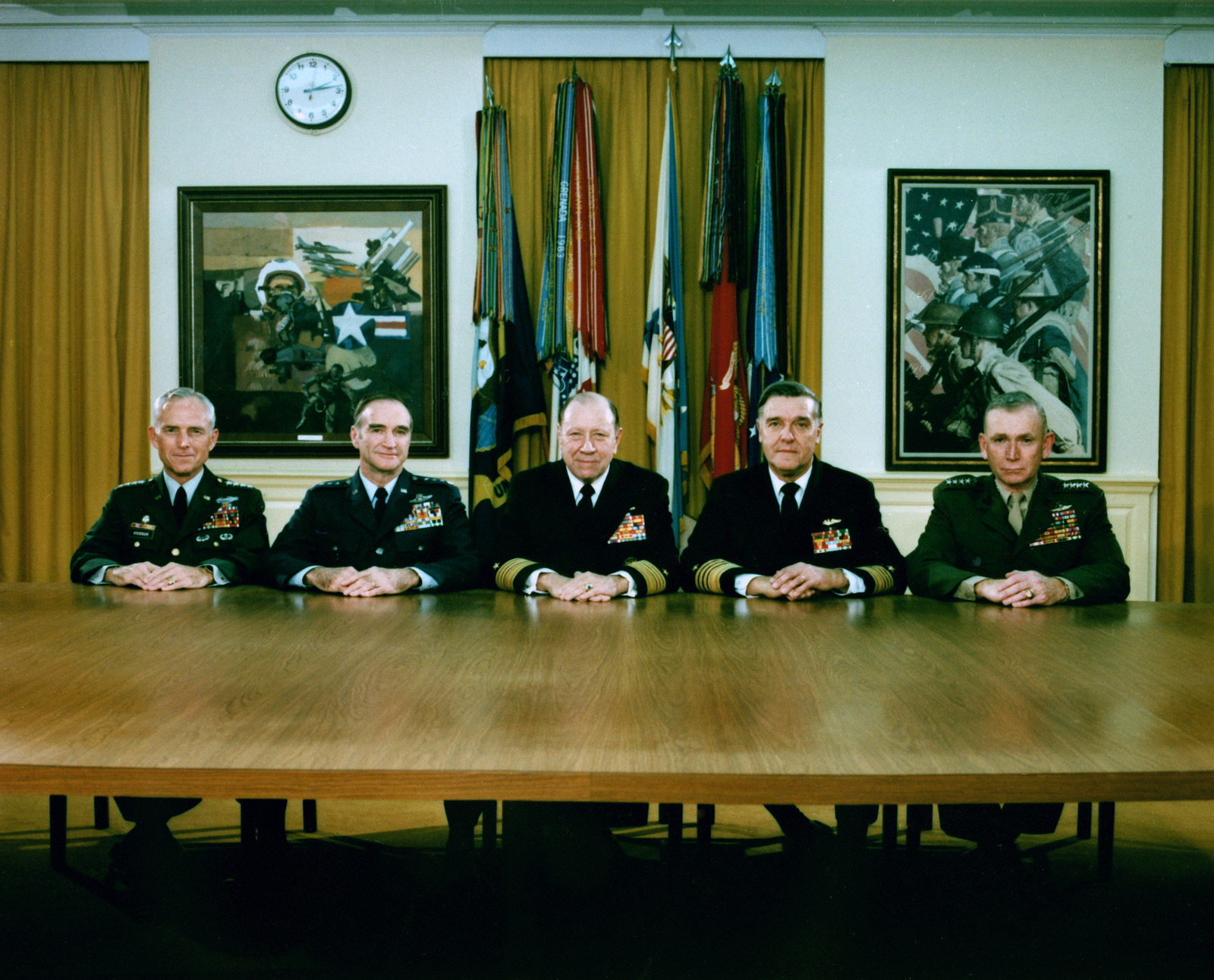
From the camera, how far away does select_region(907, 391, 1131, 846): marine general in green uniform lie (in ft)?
7.97

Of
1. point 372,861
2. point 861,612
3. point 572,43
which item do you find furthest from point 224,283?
point 861,612

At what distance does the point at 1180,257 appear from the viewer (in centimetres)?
443

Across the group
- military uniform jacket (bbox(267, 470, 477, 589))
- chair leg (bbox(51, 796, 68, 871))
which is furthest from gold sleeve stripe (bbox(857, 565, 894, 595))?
chair leg (bbox(51, 796, 68, 871))

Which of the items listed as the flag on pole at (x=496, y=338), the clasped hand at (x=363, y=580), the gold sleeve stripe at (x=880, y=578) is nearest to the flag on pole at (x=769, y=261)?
the flag on pole at (x=496, y=338)

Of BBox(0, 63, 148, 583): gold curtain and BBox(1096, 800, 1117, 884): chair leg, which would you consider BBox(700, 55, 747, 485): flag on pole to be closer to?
BBox(1096, 800, 1117, 884): chair leg

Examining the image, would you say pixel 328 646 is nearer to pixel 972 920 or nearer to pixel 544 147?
pixel 972 920

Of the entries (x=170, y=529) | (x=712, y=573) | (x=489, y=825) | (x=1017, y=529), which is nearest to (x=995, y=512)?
(x=1017, y=529)

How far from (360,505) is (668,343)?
6.53 feet

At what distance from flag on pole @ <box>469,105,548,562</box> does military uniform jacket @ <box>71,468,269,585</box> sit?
1493 mm

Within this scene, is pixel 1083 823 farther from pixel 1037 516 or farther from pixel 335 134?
pixel 335 134

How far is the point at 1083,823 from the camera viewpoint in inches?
103

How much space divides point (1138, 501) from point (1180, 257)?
4.03 feet

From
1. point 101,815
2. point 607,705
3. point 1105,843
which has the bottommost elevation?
point 101,815

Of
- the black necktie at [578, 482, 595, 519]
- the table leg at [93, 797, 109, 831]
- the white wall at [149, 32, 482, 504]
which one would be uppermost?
the white wall at [149, 32, 482, 504]
